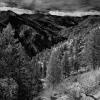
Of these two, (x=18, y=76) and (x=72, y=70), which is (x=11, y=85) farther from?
(x=72, y=70)

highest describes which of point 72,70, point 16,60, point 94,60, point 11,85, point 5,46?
point 5,46

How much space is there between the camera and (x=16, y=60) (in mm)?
24094

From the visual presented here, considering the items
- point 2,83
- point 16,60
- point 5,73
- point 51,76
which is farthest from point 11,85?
point 51,76

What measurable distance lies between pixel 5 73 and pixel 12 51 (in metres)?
2.92

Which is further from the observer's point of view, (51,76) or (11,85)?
(51,76)

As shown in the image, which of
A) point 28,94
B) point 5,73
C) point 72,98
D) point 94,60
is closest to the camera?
point 72,98

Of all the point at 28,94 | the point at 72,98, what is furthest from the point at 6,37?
the point at 72,98

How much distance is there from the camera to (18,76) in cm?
2398

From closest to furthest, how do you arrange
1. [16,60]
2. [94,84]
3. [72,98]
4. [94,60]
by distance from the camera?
[72,98] → [16,60] → [94,84] → [94,60]

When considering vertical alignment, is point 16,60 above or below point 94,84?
above

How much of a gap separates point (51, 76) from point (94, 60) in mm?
13264

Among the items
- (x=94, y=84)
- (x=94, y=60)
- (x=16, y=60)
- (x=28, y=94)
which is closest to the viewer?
(x=16, y=60)

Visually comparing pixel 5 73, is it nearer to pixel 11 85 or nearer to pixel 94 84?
pixel 11 85

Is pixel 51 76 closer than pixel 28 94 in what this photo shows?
No
